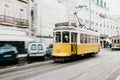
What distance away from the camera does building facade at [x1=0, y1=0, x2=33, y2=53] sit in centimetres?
2575

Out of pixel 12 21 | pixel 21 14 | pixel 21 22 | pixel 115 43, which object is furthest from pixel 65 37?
pixel 115 43

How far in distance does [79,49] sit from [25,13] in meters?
12.8

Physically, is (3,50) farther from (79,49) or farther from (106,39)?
(106,39)

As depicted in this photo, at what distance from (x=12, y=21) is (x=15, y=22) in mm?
631

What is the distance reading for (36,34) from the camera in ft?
114

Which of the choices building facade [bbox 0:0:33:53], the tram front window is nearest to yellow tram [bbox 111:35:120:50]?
building facade [bbox 0:0:33:53]

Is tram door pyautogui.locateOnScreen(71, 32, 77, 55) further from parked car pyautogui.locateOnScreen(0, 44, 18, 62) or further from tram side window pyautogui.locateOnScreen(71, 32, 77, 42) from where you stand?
parked car pyautogui.locateOnScreen(0, 44, 18, 62)

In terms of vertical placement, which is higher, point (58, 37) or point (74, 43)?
point (58, 37)

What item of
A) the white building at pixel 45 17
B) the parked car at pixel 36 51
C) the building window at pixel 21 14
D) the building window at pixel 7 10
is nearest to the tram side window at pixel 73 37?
the parked car at pixel 36 51

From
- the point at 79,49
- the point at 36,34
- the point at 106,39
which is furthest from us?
the point at 106,39

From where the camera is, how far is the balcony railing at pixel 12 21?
26.6 meters

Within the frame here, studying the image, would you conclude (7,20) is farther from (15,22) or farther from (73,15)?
(73,15)

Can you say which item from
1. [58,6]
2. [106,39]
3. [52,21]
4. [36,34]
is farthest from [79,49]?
[106,39]

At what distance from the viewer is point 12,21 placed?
28422 mm
